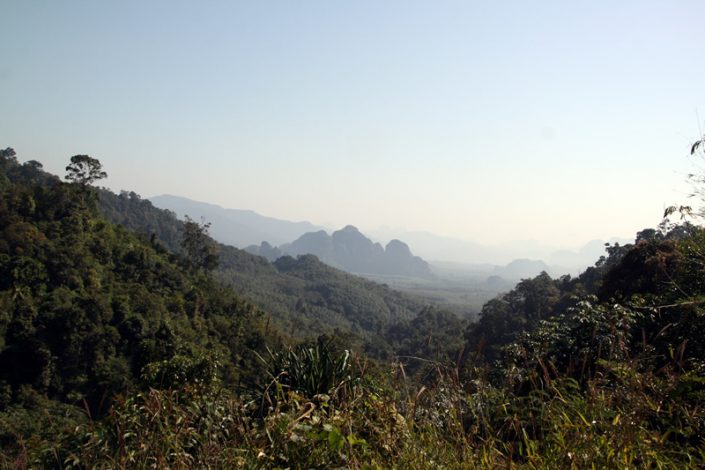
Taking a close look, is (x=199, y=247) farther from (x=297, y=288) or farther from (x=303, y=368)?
(x=297, y=288)

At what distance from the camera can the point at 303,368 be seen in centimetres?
372

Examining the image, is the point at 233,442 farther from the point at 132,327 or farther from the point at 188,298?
the point at 188,298

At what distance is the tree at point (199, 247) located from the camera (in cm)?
3550

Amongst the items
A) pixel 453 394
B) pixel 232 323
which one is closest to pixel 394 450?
pixel 453 394

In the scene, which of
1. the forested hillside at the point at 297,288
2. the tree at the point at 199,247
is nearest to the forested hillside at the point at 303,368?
the tree at the point at 199,247

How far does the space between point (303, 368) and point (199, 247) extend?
35.1 m

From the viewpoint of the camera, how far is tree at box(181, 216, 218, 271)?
35500mm

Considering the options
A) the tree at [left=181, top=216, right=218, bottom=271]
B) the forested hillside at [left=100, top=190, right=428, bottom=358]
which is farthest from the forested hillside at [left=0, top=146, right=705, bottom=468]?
the forested hillside at [left=100, top=190, right=428, bottom=358]

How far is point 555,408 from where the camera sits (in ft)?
6.84

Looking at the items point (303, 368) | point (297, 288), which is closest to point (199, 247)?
point (303, 368)

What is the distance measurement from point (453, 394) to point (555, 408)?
481 millimetres

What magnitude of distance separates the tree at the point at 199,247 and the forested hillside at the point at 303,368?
0.57ft

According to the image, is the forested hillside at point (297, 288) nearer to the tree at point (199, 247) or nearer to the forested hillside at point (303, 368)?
the forested hillside at point (303, 368)

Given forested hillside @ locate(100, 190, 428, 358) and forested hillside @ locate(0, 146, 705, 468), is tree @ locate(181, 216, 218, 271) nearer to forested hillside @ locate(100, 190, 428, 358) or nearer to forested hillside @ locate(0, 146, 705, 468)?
forested hillside @ locate(0, 146, 705, 468)
